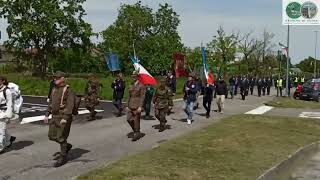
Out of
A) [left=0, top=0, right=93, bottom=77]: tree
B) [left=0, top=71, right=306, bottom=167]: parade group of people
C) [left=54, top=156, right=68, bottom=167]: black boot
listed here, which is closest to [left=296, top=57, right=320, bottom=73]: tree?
[left=0, top=0, right=93, bottom=77]: tree

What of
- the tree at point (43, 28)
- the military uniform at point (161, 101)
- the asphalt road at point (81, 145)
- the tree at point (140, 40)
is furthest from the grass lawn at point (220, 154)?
the tree at point (140, 40)

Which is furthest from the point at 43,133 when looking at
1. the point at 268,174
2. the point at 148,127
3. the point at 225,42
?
the point at 225,42

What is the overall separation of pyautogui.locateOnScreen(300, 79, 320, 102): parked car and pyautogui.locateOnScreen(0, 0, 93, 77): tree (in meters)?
20.7

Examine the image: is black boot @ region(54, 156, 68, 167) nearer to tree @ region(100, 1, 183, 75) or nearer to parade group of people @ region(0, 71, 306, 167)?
parade group of people @ region(0, 71, 306, 167)

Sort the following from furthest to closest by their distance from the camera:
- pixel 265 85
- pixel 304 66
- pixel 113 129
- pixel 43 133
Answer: pixel 304 66 → pixel 265 85 → pixel 113 129 → pixel 43 133

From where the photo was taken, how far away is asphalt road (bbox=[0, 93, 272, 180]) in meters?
10.1

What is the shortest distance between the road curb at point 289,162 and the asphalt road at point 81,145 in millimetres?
2917

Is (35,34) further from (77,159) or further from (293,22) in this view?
(77,159)

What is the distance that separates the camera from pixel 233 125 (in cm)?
1838

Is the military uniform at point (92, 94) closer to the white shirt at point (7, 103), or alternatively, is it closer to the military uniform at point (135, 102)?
the military uniform at point (135, 102)

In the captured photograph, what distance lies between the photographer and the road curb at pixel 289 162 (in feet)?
35.8

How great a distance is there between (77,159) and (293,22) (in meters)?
25.5

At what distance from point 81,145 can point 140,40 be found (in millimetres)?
56500

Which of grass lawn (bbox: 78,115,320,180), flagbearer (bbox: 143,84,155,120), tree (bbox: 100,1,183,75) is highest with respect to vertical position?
tree (bbox: 100,1,183,75)
